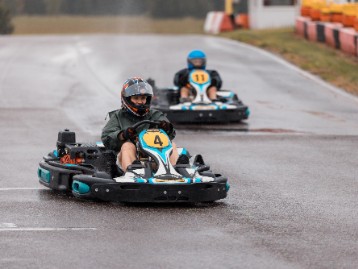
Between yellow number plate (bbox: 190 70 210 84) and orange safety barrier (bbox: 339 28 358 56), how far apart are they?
8.39 metres

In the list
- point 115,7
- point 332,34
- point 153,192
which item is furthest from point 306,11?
point 115,7

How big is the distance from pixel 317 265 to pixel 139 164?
120 inches

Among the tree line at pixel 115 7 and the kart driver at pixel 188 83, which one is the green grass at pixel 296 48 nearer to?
the kart driver at pixel 188 83

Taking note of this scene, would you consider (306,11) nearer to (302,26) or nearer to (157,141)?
(302,26)

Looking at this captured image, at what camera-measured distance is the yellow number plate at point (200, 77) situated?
19.0 m

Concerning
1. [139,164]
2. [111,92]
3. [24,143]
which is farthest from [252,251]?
[111,92]

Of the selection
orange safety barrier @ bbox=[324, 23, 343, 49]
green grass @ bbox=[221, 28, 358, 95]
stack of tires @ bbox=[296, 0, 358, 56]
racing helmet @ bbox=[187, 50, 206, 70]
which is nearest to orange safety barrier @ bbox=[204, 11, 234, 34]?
green grass @ bbox=[221, 28, 358, 95]

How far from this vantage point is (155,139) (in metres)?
11.1

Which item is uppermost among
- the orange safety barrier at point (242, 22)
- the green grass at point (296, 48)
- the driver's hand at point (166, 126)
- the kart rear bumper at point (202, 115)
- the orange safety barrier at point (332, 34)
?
the driver's hand at point (166, 126)

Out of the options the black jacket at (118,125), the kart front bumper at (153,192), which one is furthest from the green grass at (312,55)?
the kart front bumper at (153,192)

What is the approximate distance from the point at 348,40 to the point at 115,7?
178ft

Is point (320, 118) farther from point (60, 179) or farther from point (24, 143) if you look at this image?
point (60, 179)

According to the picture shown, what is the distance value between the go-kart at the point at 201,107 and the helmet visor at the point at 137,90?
6.52m

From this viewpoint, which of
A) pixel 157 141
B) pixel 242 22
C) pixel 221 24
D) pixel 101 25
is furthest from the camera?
pixel 101 25
